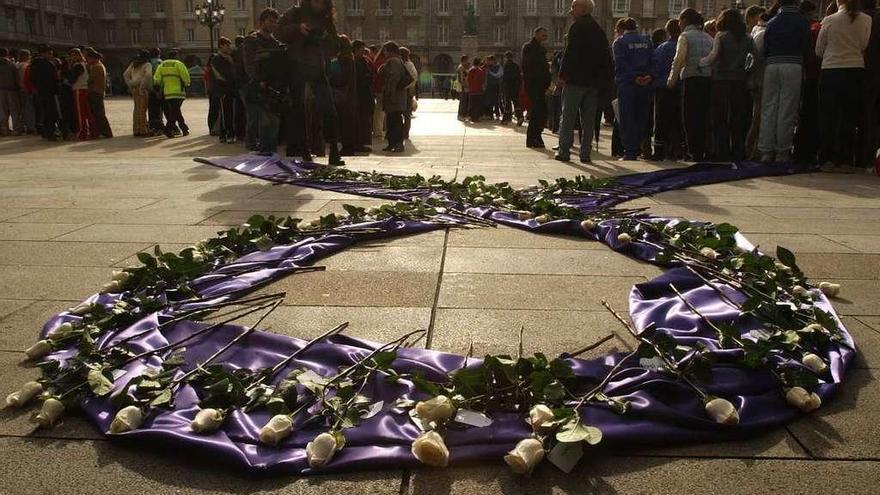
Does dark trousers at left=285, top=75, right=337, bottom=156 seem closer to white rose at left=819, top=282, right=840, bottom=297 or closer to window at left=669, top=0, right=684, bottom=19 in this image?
white rose at left=819, top=282, right=840, bottom=297

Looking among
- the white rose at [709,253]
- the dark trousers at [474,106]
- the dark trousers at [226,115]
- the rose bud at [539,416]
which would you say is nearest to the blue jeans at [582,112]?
the white rose at [709,253]

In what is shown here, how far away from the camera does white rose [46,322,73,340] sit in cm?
254

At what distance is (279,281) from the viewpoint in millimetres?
3453

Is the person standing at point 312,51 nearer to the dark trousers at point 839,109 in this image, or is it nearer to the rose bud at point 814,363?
the dark trousers at point 839,109

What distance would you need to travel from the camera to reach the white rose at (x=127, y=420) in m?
1.89

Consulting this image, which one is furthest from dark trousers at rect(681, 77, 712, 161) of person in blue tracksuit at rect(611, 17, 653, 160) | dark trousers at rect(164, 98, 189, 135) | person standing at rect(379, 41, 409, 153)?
dark trousers at rect(164, 98, 189, 135)

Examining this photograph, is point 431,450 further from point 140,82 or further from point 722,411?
point 140,82

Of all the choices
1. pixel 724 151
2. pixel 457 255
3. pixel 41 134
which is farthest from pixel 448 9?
pixel 457 255

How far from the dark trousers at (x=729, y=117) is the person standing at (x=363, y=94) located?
16.8 feet

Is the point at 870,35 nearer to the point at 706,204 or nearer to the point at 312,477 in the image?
the point at 706,204

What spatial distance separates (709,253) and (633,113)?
6.19 metres

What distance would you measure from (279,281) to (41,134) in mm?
12809

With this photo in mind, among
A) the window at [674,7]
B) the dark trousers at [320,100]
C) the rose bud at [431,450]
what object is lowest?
the rose bud at [431,450]

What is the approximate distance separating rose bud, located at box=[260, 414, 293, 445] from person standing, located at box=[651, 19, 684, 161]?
28.0ft
